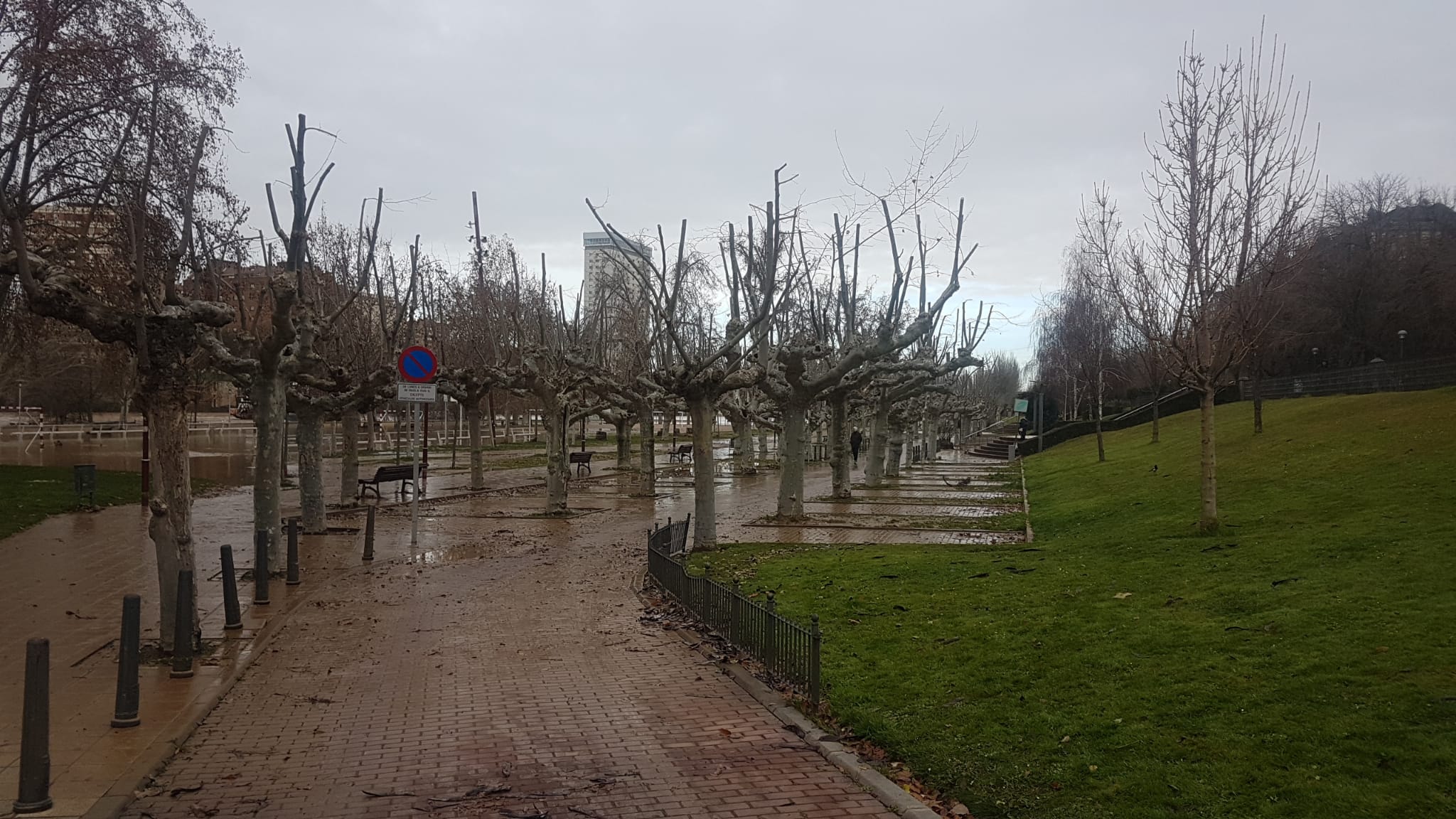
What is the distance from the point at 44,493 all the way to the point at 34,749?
67.7 feet

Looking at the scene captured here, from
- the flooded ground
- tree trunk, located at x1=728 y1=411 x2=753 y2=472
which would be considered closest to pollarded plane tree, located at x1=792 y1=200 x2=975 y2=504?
tree trunk, located at x1=728 y1=411 x2=753 y2=472

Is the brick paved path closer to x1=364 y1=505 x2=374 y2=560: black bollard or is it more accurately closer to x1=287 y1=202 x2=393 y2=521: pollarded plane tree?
x1=364 y1=505 x2=374 y2=560: black bollard

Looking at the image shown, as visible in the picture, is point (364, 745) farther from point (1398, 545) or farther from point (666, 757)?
point (1398, 545)

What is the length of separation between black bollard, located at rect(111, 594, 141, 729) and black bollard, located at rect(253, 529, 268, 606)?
4489mm

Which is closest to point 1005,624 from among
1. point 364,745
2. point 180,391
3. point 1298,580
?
point 1298,580

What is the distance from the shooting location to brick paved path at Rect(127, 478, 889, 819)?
203 inches

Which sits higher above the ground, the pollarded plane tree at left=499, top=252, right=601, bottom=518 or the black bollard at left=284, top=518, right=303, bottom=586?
the pollarded plane tree at left=499, top=252, right=601, bottom=518

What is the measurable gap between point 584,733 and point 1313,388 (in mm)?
46677

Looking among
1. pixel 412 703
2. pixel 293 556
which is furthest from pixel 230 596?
pixel 412 703

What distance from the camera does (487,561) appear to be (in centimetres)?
1435

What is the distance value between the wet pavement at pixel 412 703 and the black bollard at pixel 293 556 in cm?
20

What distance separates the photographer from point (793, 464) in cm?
1959

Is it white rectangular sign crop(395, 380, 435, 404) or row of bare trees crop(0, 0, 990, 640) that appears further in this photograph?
white rectangular sign crop(395, 380, 435, 404)

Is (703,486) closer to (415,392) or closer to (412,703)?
(415,392)
